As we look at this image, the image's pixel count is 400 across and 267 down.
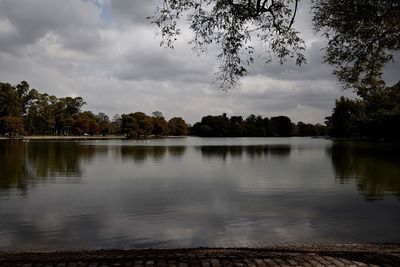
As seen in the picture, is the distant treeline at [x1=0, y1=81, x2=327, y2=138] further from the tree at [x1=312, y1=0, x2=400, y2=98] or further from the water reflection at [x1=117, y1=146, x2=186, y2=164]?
the tree at [x1=312, y1=0, x2=400, y2=98]

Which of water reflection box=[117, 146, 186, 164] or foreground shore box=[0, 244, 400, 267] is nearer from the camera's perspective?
foreground shore box=[0, 244, 400, 267]

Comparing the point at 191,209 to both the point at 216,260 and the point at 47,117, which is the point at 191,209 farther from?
the point at 47,117

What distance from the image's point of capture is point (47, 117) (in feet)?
435

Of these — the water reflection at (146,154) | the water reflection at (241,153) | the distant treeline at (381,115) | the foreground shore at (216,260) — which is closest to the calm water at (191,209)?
the foreground shore at (216,260)

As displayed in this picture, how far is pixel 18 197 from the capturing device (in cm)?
2100

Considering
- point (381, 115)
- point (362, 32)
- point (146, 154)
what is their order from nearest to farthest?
point (362, 32) < point (146, 154) < point (381, 115)

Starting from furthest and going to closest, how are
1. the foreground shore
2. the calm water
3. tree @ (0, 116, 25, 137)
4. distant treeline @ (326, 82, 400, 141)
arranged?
tree @ (0, 116, 25, 137) < distant treeline @ (326, 82, 400, 141) < the calm water < the foreground shore

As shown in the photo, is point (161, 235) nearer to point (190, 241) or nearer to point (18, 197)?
point (190, 241)

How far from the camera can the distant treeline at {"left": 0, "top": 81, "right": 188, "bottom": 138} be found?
118062 mm

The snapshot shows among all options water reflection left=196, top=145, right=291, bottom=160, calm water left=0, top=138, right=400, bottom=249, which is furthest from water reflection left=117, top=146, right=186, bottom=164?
calm water left=0, top=138, right=400, bottom=249

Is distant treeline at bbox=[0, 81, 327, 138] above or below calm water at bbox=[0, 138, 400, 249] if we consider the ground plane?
above

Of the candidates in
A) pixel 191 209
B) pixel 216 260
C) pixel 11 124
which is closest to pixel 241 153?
pixel 191 209

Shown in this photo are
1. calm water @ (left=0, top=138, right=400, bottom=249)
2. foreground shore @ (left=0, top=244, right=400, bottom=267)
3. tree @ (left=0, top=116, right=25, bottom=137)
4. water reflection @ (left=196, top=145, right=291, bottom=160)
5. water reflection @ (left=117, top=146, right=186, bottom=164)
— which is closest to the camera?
foreground shore @ (left=0, top=244, right=400, bottom=267)

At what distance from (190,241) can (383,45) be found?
379 inches
